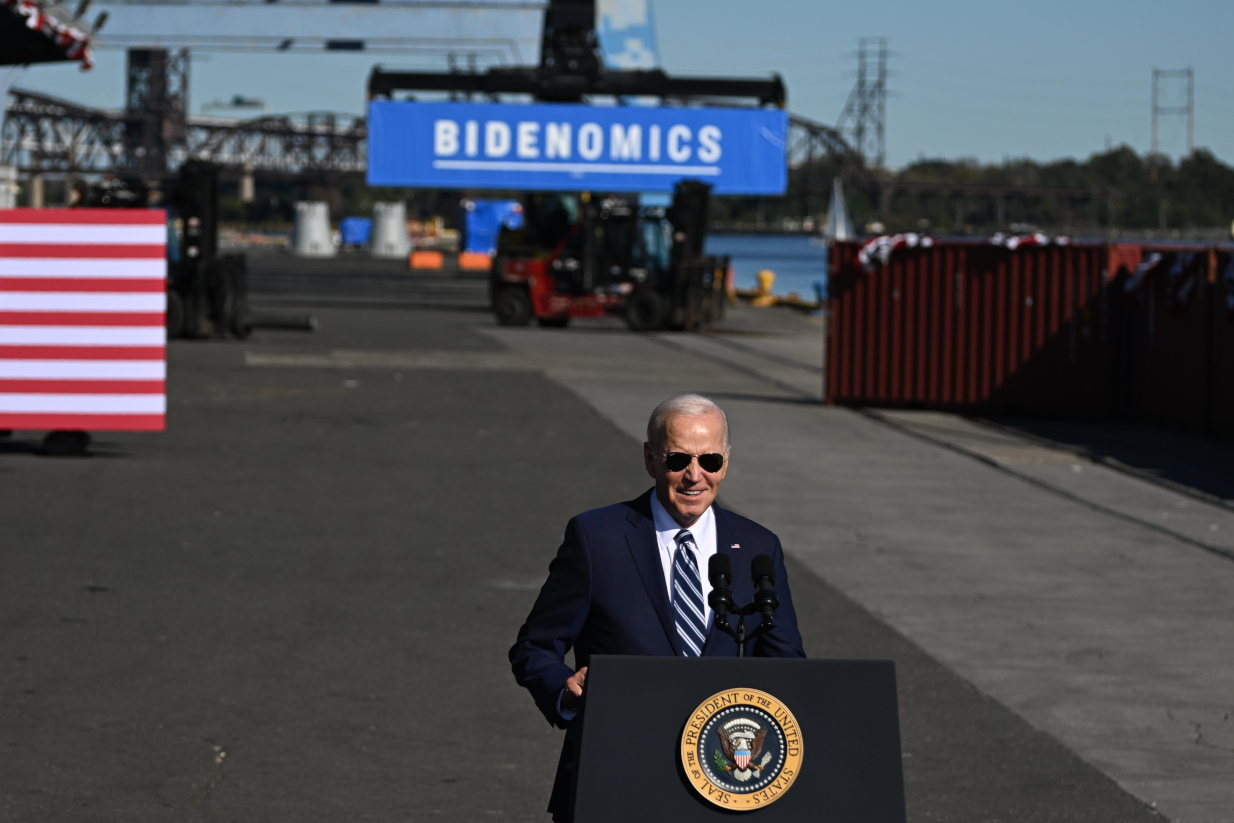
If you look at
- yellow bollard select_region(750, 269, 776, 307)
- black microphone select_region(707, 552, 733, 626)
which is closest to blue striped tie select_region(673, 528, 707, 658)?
black microphone select_region(707, 552, 733, 626)

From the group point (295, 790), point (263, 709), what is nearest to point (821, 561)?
point (263, 709)

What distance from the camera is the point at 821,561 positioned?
11.2m

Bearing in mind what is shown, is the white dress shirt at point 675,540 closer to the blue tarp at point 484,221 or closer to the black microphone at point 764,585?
the black microphone at point 764,585

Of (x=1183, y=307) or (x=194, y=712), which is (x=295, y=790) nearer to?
(x=194, y=712)

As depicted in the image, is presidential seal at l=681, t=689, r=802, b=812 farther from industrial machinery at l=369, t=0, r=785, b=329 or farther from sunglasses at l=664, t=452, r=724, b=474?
industrial machinery at l=369, t=0, r=785, b=329

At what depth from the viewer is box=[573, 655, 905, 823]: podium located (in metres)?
3.55

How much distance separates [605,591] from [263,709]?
3683 mm

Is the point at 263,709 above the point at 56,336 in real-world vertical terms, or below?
below

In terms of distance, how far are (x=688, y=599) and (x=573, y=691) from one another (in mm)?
373

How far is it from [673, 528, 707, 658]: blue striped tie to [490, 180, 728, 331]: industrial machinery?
32772 millimetres

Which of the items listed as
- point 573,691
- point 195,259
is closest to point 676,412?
point 573,691

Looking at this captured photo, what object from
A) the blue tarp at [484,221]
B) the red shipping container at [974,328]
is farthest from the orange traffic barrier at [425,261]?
the red shipping container at [974,328]

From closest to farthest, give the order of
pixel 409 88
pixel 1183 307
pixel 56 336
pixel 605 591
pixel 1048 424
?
1. pixel 605 591
2. pixel 56 336
3. pixel 1183 307
4. pixel 1048 424
5. pixel 409 88

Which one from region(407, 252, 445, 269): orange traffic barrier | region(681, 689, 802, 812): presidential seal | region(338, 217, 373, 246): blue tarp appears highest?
region(338, 217, 373, 246): blue tarp
